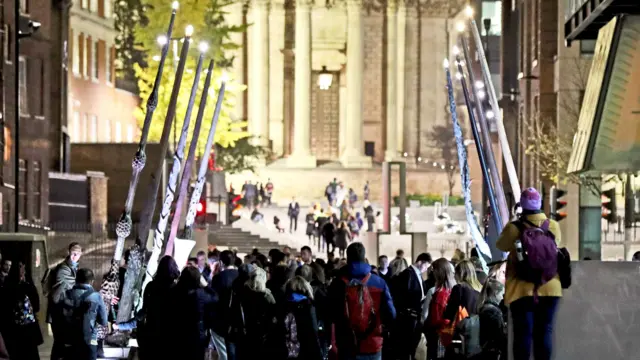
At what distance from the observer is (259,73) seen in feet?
352

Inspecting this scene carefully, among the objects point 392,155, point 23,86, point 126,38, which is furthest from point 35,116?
point 392,155

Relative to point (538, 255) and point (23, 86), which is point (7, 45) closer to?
point (23, 86)

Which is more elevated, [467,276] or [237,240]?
[467,276]

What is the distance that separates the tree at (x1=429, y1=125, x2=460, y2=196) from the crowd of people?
8784 centimetres

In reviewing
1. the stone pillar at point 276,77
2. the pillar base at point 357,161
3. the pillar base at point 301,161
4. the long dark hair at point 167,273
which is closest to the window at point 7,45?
the long dark hair at point 167,273

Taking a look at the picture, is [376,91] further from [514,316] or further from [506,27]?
[514,316]

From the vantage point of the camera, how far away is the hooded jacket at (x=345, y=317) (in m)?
15.3

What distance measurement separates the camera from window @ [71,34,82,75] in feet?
237

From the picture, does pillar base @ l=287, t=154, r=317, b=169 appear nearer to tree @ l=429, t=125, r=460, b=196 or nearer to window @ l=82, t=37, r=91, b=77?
tree @ l=429, t=125, r=460, b=196

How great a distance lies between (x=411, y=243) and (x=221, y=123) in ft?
59.1

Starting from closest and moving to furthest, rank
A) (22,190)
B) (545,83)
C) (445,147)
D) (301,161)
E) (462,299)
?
(462,299)
(22,190)
(545,83)
(301,161)
(445,147)

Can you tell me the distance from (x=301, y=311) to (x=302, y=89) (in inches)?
3549

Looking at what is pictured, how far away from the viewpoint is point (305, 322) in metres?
16.2

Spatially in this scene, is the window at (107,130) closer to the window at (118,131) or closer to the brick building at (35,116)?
the window at (118,131)
